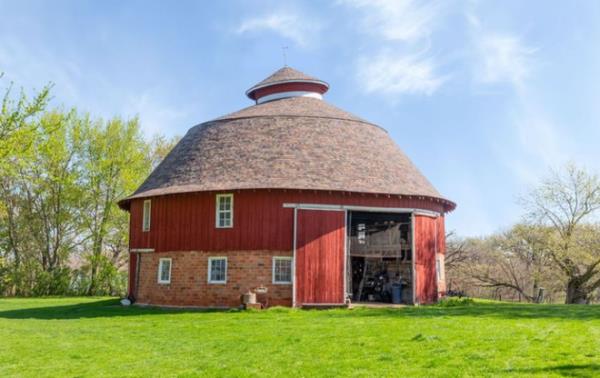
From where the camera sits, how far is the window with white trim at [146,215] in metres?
22.0

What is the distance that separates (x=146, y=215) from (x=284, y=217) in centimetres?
604

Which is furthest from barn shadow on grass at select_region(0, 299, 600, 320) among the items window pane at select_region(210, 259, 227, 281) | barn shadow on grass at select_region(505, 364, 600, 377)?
barn shadow on grass at select_region(505, 364, 600, 377)

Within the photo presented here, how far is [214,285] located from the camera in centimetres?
1939

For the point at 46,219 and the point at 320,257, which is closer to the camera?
the point at 320,257

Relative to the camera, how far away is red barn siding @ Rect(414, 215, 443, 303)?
20547 millimetres

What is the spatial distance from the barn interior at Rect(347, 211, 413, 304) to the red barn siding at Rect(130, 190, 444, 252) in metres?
2.00

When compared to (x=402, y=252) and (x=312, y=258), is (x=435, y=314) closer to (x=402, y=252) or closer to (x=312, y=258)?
(x=312, y=258)

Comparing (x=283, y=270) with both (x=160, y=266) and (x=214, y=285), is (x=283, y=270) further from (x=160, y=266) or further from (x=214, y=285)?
(x=160, y=266)

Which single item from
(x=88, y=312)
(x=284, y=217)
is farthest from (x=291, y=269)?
(x=88, y=312)

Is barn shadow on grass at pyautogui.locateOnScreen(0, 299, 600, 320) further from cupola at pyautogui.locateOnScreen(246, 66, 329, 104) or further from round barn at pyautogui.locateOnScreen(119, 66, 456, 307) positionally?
cupola at pyautogui.locateOnScreen(246, 66, 329, 104)

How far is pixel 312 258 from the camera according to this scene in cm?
1917

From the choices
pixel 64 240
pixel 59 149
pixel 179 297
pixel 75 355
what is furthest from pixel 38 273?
pixel 75 355

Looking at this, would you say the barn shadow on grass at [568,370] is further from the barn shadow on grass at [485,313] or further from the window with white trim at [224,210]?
the window with white trim at [224,210]

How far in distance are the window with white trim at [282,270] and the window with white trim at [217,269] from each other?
5.52 ft
